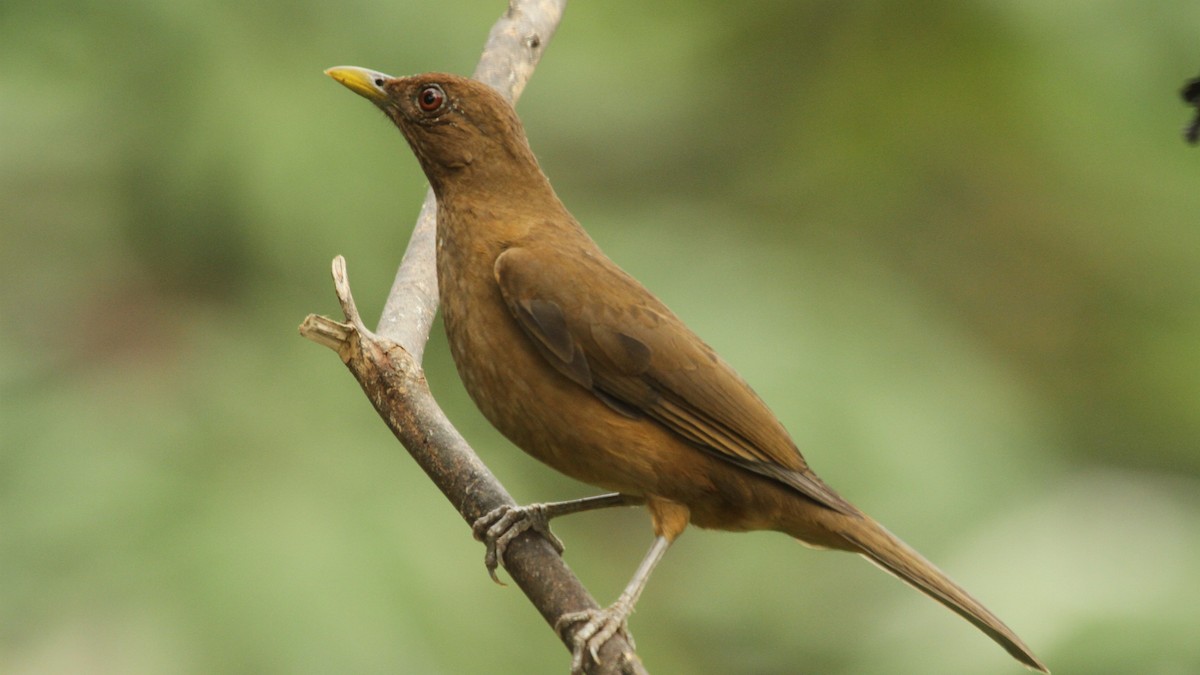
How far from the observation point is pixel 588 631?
10.1 feet

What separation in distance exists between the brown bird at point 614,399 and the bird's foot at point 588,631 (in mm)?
41

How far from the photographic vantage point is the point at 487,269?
11.2 feet

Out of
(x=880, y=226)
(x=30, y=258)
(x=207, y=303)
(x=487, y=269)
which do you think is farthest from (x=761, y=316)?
(x=30, y=258)

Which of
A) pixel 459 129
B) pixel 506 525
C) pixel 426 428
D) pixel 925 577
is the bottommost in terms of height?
Result: pixel 925 577

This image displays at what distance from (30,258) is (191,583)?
6.19 ft

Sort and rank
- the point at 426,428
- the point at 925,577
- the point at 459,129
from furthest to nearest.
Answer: the point at 459,129, the point at 925,577, the point at 426,428

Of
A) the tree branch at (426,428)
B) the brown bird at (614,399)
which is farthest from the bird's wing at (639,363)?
the tree branch at (426,428)

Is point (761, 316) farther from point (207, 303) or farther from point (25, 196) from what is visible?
point (25, 196)

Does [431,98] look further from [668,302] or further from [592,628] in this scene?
[668,302]

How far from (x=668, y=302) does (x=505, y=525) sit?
97.7 inches

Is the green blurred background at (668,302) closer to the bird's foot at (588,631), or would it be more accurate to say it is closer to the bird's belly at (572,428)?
the bird's belly at (572,428)

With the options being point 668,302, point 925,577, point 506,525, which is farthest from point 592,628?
point 668,302

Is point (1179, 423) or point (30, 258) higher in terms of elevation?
point (30, 258)

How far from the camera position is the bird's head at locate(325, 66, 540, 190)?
144 inches
